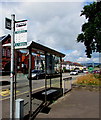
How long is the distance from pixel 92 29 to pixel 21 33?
15.6 metres

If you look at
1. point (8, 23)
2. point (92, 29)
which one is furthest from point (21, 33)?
point (92, 29)

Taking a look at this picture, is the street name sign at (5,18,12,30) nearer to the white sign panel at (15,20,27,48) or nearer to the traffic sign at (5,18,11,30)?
the traffic sign at (5,18,11,30)

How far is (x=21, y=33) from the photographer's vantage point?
3918 mm

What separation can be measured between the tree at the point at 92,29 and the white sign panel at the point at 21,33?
13.9 m

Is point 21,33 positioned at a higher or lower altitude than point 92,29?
lower

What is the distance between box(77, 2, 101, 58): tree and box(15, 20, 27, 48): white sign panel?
45.5ft

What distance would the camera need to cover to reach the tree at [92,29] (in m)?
16.9

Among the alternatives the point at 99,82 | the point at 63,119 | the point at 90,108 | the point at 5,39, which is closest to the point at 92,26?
the point at 99,82

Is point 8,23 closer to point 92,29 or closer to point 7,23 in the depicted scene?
point 7,23

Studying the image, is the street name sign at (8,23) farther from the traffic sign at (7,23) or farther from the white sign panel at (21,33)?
the white sign panel at (21,33)

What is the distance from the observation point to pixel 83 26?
2102 cm

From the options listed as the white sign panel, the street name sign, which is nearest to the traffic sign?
the street name sign

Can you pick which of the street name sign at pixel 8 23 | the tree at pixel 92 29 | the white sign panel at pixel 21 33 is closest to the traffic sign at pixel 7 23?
the street name sign at pixel 8 23

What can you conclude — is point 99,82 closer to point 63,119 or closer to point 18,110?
point 63,119
